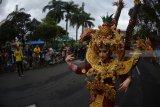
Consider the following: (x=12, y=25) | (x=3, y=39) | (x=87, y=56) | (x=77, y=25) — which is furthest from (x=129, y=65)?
(x=77, y=25)

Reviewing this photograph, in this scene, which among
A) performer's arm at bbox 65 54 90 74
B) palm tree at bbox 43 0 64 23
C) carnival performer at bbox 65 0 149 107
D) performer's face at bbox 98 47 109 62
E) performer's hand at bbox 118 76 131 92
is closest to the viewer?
performer's hand at bbox 118 76 131 92

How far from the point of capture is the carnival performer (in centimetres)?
538

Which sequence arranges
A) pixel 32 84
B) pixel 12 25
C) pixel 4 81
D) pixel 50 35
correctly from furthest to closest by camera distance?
pixel 50 35 → pixel 12 25 → pixel 4 81 → pixel 32 84

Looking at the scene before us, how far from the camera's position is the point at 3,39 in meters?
34.2

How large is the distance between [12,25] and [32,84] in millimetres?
22944

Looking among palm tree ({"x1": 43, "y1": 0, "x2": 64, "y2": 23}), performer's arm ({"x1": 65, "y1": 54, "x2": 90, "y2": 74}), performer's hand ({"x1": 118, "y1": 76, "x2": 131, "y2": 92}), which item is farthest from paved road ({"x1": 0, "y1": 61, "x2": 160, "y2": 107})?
palm tree ({"x1": 43, "y1": 0, "x2": 64, "y2": 23})

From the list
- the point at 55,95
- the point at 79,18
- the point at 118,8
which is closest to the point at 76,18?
the point at 79,18

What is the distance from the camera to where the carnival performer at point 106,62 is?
538 cm

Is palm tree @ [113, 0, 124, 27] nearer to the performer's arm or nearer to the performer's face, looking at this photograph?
the performer's face

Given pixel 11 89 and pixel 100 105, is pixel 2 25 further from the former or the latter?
pixel 100 105

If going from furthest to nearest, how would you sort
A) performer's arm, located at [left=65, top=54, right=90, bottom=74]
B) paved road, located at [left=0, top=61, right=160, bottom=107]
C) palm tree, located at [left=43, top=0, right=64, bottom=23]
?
palm tree, located at [left=43, top=0, right=64, bottom=23]
paved road, located at [left=0, top=61, right=160, bottom=107]
performer's arm, located at [left=65, top=54, right=90, bottom=74]

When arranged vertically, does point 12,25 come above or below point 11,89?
above

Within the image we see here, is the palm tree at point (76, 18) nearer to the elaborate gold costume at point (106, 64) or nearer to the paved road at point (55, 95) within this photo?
the paved road at point (55, 95)

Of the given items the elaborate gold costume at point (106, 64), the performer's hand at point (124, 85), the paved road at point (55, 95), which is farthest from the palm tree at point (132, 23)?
the paved road at point (55, 95)
